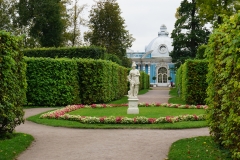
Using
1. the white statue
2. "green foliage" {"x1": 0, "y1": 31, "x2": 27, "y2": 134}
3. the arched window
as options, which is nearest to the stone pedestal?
the white statue

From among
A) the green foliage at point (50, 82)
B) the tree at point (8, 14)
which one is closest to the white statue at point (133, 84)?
the green foliage at point (50, 82)

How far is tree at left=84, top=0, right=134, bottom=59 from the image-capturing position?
145 feet

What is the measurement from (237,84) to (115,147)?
152 inches

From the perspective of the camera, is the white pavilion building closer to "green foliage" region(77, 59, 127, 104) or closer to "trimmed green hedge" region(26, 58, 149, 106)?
"green foliage" region(77, 59, 127, 104)

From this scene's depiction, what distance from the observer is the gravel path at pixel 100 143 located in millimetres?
7266

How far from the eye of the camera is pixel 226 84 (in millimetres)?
6695

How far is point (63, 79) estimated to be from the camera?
20.3m

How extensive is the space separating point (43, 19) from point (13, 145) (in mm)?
30449

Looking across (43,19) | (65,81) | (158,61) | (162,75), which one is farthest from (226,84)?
(158,61)

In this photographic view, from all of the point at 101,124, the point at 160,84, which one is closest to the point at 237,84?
the point at 101,124

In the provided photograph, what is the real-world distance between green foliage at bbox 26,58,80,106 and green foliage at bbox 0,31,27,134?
1041 centimetres

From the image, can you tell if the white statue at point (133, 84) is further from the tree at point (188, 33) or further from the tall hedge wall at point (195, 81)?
the tree at point (188, 33)

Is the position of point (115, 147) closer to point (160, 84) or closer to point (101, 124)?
point (101, 124)

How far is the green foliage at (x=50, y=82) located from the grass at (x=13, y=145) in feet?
35.5
